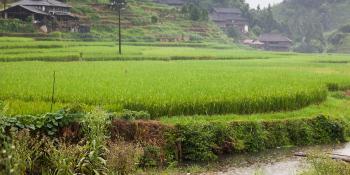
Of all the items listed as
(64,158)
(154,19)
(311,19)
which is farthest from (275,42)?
(64,158)

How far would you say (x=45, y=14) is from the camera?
136 feet

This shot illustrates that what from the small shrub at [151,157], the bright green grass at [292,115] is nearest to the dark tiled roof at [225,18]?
the bright green grass at [292,115]

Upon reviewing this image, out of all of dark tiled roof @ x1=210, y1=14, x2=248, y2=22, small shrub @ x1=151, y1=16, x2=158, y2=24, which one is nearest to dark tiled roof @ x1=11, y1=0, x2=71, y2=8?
small shrub @ x1=151, y1=16, x2=158, y2=24

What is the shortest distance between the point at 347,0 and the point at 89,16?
57.0 m

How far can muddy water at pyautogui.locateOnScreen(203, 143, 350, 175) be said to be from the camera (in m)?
10.1

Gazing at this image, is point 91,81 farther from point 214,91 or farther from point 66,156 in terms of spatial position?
point 66,156

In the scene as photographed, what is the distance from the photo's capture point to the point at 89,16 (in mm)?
48625

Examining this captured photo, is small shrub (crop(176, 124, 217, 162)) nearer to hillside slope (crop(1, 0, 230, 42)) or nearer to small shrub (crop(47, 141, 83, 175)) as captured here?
small shrub (crop(47, 141, 83, 175))

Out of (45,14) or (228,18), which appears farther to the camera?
(228,18)

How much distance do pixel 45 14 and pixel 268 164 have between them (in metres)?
34.9

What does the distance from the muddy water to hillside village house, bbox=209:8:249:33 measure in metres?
57.3

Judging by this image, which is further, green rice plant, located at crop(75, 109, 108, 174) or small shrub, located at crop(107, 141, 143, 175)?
small shrub, located at crop(107, 141, 143, 175)

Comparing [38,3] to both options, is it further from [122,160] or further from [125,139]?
[122,160]

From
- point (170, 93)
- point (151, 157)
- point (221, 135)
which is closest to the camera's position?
point (151, 157)
